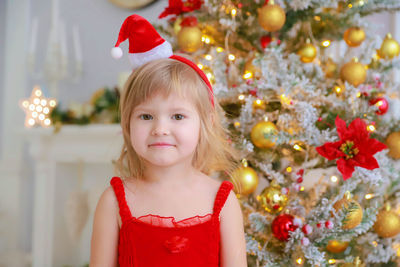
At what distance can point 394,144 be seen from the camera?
46.6 inches

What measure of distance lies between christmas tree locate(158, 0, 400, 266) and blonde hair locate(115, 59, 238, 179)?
119 millimetres

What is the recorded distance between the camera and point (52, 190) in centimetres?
242

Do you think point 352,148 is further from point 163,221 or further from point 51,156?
point 51,156

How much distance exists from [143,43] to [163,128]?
8.4 inches

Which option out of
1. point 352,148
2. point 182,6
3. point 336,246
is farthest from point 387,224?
point 182,6

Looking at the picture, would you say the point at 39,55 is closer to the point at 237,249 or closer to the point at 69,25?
the point at 69,25

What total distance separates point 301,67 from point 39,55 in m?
2.07

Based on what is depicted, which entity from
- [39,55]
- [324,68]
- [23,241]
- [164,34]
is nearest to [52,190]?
[23,241]

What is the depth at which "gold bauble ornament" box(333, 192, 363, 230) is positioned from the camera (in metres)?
1.02

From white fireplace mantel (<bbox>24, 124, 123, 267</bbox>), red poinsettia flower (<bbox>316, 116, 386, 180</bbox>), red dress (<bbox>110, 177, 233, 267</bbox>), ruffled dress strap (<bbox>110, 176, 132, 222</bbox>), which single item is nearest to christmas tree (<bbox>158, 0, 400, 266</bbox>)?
red poinsettia flower (<bbox>316, 116, 386, 180</bbox>)

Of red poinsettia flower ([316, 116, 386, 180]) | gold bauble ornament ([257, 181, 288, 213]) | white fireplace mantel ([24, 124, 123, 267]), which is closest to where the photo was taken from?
red poinsettia flower ([316, 116, 386, 180])

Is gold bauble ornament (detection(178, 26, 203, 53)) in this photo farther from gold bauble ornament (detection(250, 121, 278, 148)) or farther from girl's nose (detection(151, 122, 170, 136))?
girl's nose (detection(151, 122, 170, 136))

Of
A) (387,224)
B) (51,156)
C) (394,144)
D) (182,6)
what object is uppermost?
(182,6)

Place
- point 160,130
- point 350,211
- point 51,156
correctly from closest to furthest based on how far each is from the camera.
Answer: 1. point 160,130
2. point 350,211
3. point 51,156
